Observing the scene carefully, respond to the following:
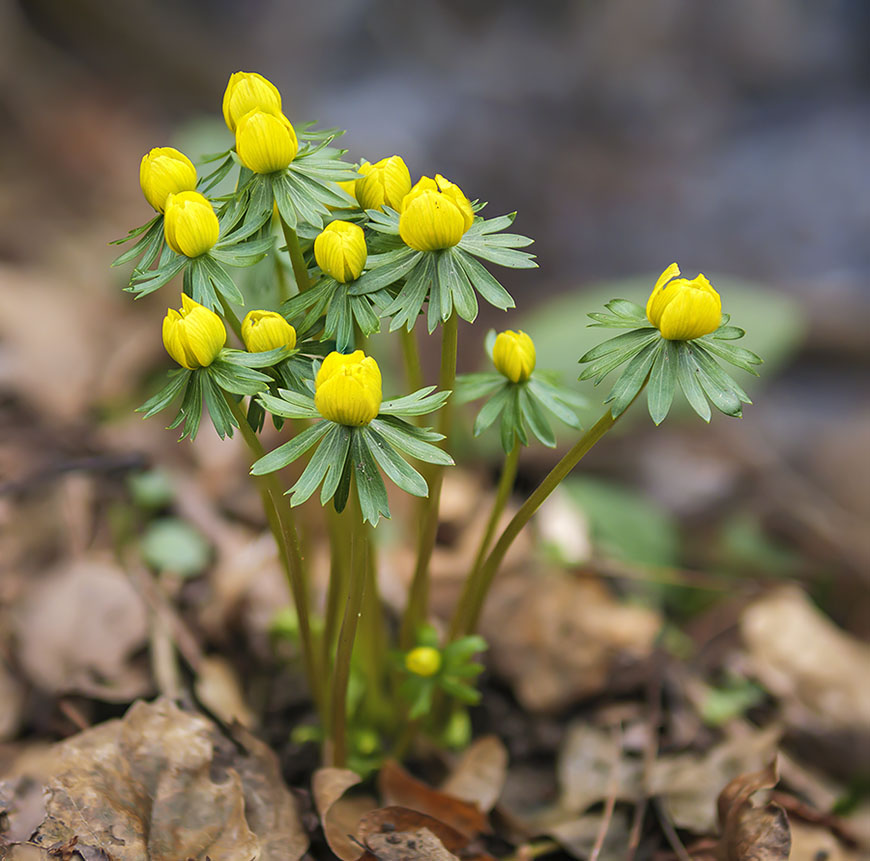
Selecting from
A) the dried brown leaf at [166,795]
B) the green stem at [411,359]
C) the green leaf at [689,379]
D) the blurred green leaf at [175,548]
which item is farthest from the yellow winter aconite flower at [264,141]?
the blurred green leaf at [175,548]

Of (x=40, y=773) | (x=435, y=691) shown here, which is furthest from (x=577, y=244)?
(x=40, y=773)

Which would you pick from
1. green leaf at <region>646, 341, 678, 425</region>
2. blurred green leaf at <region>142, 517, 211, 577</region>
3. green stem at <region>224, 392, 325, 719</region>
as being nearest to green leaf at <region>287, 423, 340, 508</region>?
green stem at <region>224, 392, 325, 719</region>

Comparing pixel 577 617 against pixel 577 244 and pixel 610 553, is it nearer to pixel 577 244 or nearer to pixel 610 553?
pixel 610 553

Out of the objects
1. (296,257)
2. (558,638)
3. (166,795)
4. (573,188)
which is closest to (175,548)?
(166,795)

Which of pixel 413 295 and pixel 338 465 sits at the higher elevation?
pixel 413 295

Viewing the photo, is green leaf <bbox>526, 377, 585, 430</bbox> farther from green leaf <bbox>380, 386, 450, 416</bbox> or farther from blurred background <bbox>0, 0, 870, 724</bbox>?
blurred background <bbox>0, 0, 870, 724</bbox>

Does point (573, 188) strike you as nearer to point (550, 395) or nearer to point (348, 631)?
point (550, 395)

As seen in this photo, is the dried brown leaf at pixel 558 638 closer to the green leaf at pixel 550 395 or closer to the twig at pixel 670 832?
the twig at pixel 670 832
